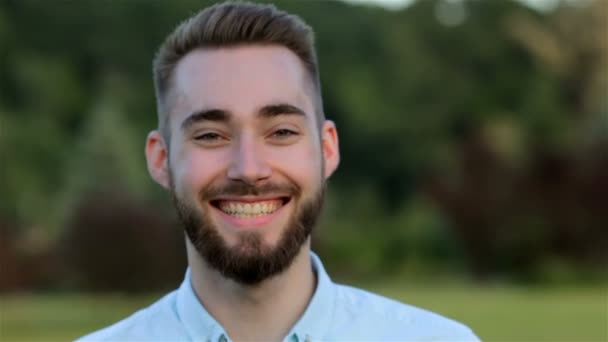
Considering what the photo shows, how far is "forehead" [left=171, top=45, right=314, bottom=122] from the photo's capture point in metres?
2.89

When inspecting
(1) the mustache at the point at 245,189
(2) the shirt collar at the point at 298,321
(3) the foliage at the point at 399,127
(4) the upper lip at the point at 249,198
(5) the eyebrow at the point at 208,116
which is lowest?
(3) the foliage at the point at 399,127

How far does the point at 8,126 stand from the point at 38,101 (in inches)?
138

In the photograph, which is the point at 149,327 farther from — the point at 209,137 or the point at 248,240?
the point at 209,137

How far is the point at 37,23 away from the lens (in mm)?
40312

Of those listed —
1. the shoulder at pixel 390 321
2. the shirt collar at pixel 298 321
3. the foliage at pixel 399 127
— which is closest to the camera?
the shirt collar at pixel 298 321

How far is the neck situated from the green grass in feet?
48.8

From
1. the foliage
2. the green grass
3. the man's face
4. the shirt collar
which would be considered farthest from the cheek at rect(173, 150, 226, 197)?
the foliage

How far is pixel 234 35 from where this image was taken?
3006mm

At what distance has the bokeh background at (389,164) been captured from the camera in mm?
25062

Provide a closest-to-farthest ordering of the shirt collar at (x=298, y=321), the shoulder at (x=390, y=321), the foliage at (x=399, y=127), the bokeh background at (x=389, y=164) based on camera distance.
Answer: the shirt collar at (x=298, y=321)
the shoulder at (x=390, y=321)
the bokeh background at (x=389, y=164)
the foliage at (x=399, y=127)

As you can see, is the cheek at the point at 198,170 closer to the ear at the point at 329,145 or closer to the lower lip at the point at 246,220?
the lower lip at the point at 246,220

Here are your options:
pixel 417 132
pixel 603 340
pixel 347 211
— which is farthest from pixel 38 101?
pixel 603 340

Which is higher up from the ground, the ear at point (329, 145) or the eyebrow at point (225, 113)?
the eyebrow at point (225, 113)

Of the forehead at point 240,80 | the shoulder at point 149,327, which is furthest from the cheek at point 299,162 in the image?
the shoulder at point 149,327
